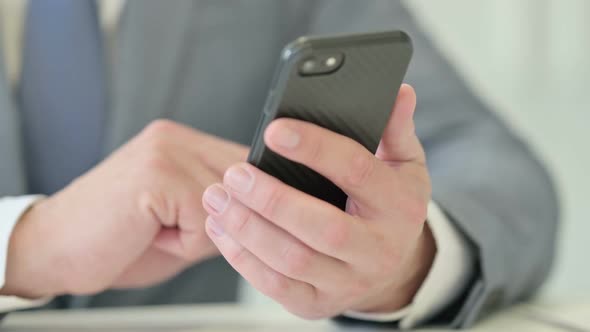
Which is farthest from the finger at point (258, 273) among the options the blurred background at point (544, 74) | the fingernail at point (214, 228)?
the blurred background at point (544, 74)

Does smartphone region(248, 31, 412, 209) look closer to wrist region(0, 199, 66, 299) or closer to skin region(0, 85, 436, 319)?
skin region(0, 85, 436, 319)

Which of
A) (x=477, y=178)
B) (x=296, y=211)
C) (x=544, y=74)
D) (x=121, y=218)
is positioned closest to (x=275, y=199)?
(x=296, y=211)

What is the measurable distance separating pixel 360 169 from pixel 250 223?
39mm

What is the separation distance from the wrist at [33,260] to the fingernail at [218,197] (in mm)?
117

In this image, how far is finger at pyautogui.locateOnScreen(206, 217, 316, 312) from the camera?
242 millimetres

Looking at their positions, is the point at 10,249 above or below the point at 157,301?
above

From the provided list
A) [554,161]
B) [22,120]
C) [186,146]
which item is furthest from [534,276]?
[554,161]

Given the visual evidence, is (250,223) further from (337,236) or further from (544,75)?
(544,75)

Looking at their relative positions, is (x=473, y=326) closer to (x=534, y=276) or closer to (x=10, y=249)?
(x=534, y=276)

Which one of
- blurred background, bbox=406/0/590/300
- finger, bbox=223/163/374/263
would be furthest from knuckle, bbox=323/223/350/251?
blurred background, bbox=406/0/590/300

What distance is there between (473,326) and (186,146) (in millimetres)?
163

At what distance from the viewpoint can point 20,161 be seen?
0.43 m

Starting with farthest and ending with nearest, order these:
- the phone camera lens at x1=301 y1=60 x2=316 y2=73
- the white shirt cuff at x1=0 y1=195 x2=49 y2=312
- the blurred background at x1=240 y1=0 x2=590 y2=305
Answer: the blurred background at x1=240 y1=0 x2=590 y2=305 < the white shirt cuff at x1=0 y1=195 x2=49 y2=312 < the phone camera lens at x1=301 y1=60 x2=316 y2=73

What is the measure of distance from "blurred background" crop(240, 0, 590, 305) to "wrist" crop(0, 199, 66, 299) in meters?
0.55
